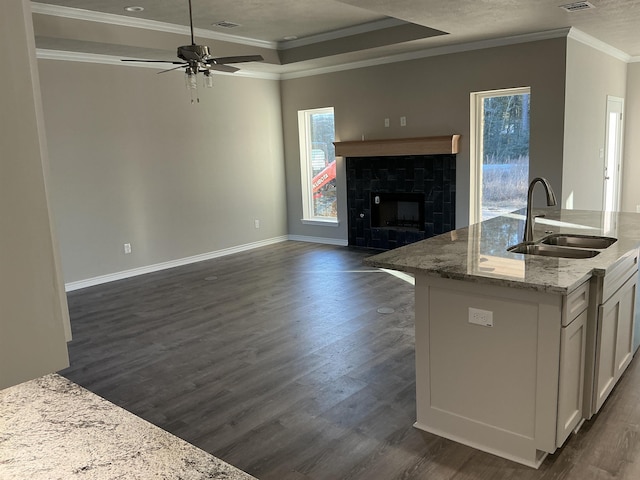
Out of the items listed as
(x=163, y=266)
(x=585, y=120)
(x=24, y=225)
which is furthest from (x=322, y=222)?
(x=24, y=225)

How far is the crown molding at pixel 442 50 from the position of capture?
5.68 meters

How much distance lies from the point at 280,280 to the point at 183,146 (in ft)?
7.86

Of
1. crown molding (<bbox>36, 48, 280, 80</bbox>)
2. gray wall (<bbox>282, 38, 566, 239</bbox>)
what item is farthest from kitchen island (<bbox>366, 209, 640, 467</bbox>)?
crown molding (<bbox>36, 48, 280, 80</bbox>)

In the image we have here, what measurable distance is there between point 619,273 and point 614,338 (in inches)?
14.8

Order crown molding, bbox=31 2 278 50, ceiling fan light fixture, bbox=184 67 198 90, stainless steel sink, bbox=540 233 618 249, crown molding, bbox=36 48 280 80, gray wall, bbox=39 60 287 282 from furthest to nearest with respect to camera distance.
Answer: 1. gray wall, bbox=39 60 287 282
2. crown molding, bbox=36 48 280 80
3. crown molding, bbox=31 2 278 50
4. ceiling fan light fixture, bbox=184 67 198 90
5. stainless steel sink, bbox=540 233 618 249

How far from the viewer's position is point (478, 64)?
6223 mm

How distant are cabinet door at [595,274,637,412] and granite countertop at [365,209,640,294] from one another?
266 mm

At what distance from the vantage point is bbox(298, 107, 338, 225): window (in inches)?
320

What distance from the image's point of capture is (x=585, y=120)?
6281 mm

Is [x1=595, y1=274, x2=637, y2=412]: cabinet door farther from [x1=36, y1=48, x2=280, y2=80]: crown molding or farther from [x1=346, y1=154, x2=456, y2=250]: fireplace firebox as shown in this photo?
[x1=36, y1=48, x2=280, y2=80]: crown molding

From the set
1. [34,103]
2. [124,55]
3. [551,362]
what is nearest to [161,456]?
[34,103]

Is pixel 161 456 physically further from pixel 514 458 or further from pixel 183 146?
pixel 183 146

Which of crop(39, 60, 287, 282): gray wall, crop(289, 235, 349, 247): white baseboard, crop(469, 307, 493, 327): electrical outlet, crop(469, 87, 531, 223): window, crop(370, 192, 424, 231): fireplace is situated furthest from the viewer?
crop(289, 235, 349, 247): white baseboard

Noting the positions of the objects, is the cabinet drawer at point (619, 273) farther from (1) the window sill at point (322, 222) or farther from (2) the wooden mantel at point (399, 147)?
(1) the window sill at point (322, 222)
